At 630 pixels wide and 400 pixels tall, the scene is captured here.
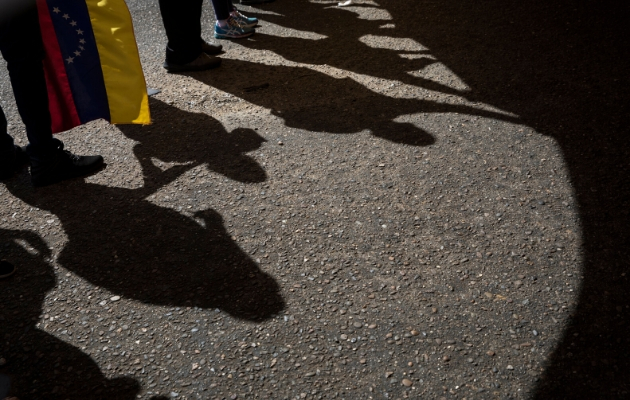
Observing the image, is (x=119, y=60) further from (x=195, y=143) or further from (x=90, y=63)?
(x=195, y=143)

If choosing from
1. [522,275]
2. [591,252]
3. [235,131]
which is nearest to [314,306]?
[522,275]

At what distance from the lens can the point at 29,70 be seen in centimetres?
332

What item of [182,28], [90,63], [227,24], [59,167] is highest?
[90,63]

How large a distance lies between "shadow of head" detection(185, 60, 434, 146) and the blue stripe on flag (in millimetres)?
1420

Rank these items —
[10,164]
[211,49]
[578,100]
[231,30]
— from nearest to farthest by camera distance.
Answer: [10,164], [578,100], [211,49], [231,30]

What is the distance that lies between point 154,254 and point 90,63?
1.37 metres

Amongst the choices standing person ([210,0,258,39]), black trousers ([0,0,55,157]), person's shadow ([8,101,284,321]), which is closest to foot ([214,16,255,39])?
standing person ([210,0,258,39])

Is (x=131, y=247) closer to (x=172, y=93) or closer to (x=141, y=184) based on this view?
(x=141, y=184)

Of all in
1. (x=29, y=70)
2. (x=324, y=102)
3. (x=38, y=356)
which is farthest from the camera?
(x=324, y=102)

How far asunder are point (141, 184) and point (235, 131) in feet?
2.97

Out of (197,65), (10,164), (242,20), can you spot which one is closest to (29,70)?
(10,164)

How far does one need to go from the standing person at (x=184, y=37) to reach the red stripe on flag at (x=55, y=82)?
175 centimetres

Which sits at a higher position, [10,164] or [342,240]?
[10,164]

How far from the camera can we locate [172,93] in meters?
5.05
